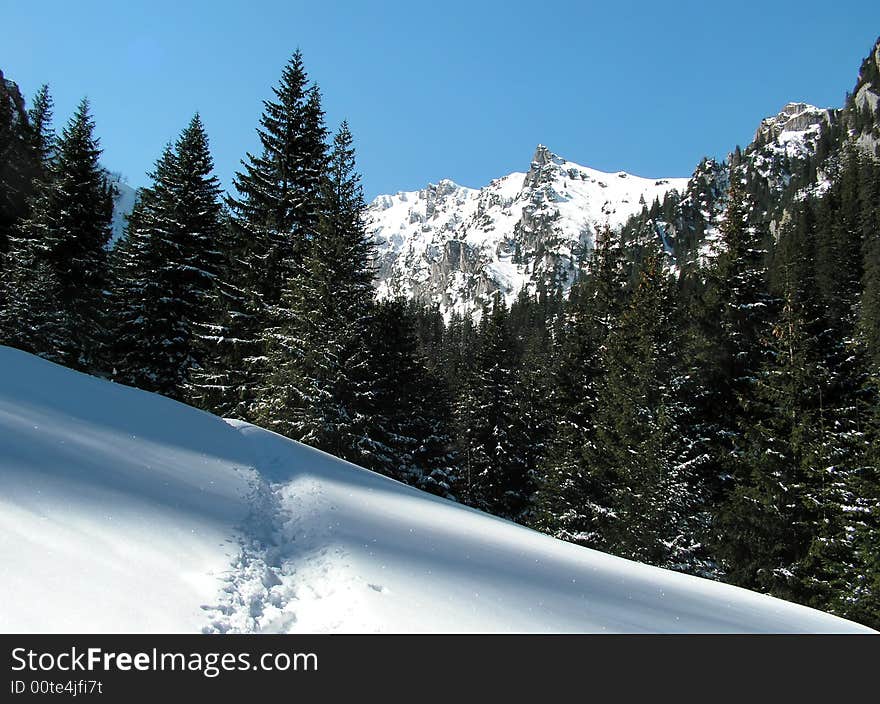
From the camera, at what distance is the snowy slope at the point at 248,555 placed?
4258 millimetres

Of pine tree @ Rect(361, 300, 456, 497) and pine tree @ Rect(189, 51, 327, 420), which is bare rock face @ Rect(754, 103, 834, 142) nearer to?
pine tree @ Rect(361, 300, 456, 497)

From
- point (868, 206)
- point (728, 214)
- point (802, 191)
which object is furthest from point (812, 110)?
point (728, 214)

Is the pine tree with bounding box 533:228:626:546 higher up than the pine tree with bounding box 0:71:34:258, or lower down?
lower down

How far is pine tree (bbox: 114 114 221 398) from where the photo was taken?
2102 cm

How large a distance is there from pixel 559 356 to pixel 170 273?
18922mm

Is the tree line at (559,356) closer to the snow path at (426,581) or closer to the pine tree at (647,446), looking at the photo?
the pine tree at (647,446)

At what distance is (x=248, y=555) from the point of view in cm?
569

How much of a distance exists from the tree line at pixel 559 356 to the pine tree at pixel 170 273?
9 centimetres

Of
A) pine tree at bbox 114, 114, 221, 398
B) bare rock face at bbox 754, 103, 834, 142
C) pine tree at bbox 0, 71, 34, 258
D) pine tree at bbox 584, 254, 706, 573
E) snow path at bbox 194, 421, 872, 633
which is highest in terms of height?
bare rock face at bbox 754, 103, 834, 142

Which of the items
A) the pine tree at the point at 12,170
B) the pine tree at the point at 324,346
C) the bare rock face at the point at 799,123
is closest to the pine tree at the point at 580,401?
the pine tree at the point at 324,346

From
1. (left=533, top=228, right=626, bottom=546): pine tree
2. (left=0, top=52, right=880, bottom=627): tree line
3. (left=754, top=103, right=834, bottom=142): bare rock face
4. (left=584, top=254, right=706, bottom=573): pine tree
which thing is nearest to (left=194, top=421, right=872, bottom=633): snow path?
(left=0, top=52, right=880, bottom=627): tree line

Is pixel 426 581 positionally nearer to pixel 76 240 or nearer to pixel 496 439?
pixel 76 240

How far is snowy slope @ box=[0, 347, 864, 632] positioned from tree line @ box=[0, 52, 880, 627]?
25.8 feet

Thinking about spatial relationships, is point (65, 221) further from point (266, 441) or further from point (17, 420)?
point (17, 420)
